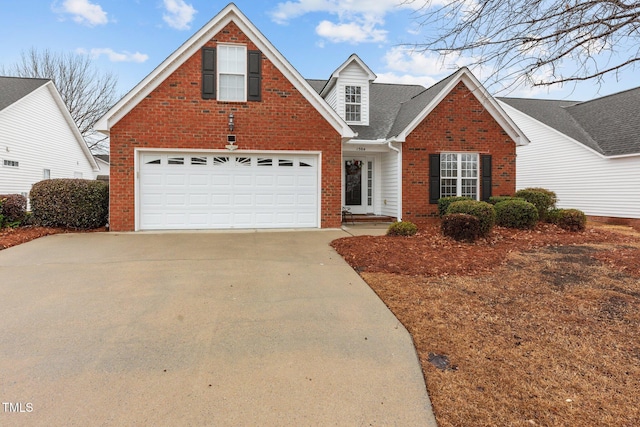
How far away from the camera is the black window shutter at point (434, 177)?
12234 millimetres

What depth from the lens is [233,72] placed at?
414 inches

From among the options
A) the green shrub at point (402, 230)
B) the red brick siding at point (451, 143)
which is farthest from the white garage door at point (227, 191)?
the red brick siding at point (451, 143)

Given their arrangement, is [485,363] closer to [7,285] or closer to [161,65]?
[7,285]

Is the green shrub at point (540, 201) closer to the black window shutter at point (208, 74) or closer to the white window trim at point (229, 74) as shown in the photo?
the white window trim at point (229, 74)

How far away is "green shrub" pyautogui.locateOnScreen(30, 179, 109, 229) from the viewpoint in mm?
9930

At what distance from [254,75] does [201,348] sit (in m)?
8.97

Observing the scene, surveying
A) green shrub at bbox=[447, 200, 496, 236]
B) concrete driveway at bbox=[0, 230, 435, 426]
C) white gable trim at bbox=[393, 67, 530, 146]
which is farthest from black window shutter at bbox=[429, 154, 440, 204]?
concrete driveway at bbox=[0, 230, 435, 426]

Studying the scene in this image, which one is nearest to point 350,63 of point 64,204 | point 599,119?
point 64,204

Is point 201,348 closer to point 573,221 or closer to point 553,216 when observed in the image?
point 573,221

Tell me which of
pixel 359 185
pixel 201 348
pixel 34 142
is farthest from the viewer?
pixel 34 142

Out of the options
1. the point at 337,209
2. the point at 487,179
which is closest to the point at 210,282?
the point at 337,209

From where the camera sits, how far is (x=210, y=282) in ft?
17.5

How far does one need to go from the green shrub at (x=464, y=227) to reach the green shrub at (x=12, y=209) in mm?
11611

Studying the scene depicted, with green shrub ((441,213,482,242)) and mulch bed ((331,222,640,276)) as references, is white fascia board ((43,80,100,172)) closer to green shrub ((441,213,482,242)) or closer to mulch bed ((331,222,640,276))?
mulch bed ((331,222,640,276))
